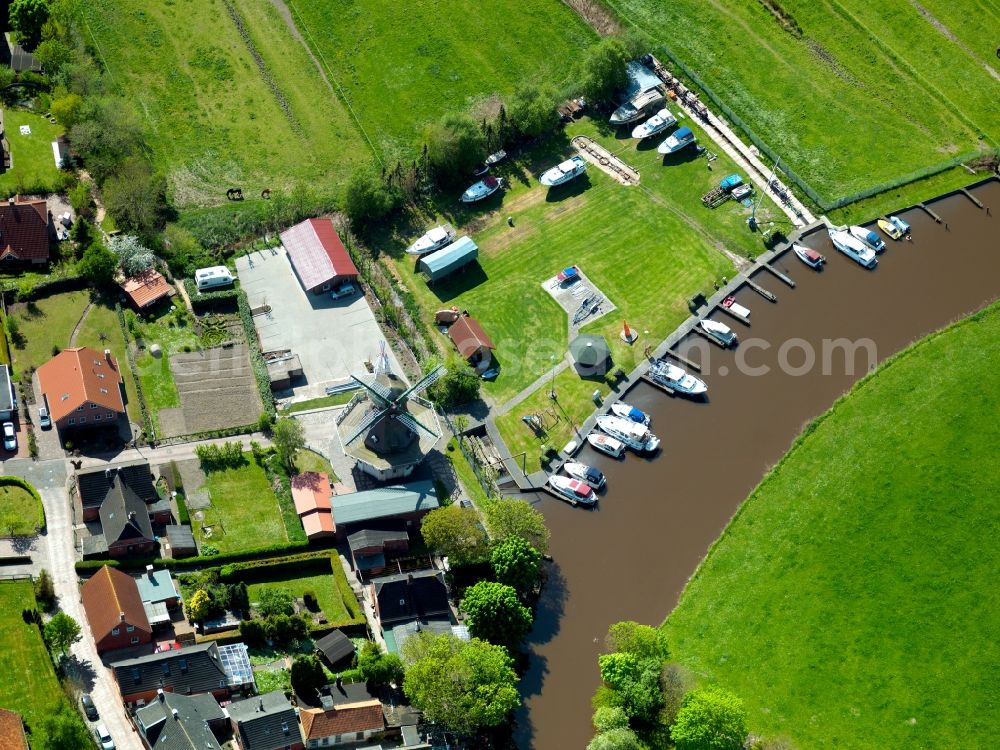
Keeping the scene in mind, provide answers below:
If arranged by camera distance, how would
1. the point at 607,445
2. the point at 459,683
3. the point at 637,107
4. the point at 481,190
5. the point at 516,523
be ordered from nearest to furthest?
the point at 459,683
the point at 516,523
the point at 607,445
the point at 481,190
the point at 637,107

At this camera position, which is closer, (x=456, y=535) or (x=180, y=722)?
(x=180, y=722)

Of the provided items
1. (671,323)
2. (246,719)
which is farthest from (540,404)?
(246,719)

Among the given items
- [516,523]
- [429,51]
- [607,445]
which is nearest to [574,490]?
[607,445]

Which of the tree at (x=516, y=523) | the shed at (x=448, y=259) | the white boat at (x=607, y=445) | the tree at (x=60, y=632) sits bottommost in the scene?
the tree at (x=516, y=523)

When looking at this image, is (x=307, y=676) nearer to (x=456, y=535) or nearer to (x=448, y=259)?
(x=456, y=535)

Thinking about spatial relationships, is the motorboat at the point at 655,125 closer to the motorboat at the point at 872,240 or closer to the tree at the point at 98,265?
the motorboat at the point at 872,240

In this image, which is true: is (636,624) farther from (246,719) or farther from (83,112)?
(83,112)

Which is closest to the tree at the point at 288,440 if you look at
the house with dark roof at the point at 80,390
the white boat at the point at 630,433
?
the house with dark roof at the point at 80,390
